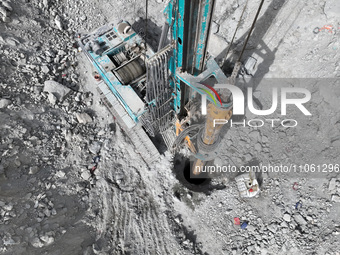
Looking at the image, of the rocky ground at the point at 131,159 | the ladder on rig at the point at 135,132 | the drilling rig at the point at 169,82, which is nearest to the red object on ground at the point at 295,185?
the rocky ground at the point at 131,159

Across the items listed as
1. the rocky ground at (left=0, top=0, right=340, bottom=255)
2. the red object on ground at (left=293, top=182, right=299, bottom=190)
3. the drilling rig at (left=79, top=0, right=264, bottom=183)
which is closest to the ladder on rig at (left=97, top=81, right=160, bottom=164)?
the drilling rig at (left=79, top=0, right=264, bottom=183)

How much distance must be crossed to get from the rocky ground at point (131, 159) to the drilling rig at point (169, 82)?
99 cm

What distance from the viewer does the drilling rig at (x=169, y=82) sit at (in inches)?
231

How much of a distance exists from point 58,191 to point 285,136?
337 inches

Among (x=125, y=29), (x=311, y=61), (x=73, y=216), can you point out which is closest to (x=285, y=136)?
(x=311, y=61)

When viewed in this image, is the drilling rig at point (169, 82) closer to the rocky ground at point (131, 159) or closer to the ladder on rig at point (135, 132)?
the ladder on rig at point (135, 132)

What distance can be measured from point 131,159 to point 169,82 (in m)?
3.91

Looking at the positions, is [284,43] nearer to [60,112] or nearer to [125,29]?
[125,29]

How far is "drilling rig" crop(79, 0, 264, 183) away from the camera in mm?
5875

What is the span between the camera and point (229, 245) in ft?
31.2

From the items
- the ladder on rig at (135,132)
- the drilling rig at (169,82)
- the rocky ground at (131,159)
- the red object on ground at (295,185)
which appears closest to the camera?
the drilling rig at (169,82)

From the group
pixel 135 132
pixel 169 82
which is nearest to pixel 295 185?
pixel 169 82

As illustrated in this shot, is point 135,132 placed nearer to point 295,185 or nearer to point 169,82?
point 169,82

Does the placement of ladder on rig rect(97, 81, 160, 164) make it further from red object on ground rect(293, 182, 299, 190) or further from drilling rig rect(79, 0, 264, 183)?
red object on ground rect(293, 182, 299, 190)
